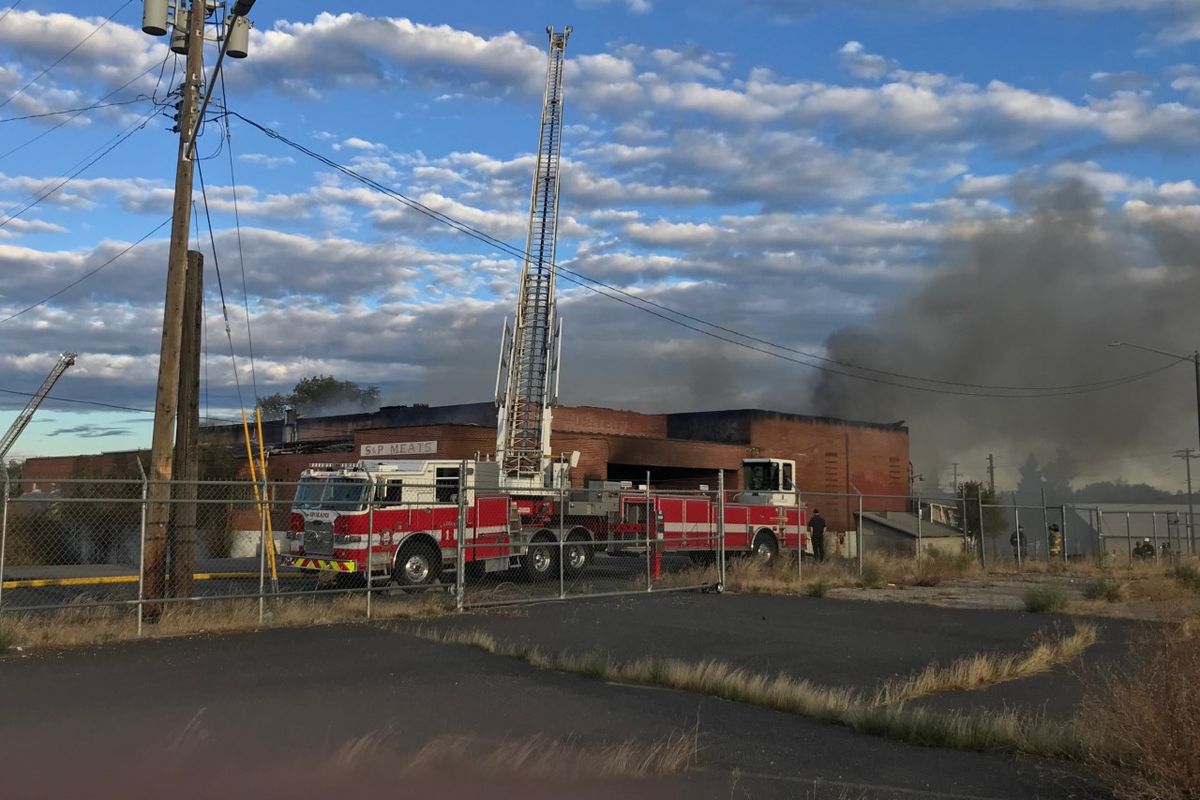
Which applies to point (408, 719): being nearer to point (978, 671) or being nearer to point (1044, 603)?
point (978, 671)

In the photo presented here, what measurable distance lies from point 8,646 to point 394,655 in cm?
425

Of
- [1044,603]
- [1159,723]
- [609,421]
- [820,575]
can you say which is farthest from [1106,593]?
[609,421]

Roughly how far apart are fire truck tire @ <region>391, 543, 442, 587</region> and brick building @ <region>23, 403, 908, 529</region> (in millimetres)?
19452

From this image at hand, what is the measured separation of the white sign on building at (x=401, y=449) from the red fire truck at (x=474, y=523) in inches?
338

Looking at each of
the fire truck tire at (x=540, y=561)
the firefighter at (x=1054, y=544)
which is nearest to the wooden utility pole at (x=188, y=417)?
the fire truck tire at (x=540, y=561)

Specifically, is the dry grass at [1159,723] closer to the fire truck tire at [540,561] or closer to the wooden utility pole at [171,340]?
the wooden utility pole at [171,340]

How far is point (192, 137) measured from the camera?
582 inches

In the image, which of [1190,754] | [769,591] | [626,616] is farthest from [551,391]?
[1190,754]

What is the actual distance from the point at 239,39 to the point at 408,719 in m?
11.0

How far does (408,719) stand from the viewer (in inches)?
316

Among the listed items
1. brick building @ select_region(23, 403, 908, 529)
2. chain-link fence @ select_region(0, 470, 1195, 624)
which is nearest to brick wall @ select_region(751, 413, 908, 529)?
brick building @ select_region(23, 403, 908, 529)

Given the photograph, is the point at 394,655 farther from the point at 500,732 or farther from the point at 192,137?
the point at 192,137

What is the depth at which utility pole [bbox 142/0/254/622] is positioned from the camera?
13.9 meters

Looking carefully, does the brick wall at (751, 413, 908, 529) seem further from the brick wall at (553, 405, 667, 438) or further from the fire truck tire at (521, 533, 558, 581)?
the fire truck tire at (521, 533, 558, 581)
